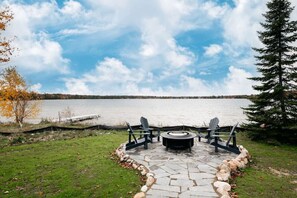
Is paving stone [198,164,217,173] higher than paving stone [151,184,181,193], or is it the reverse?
paving stone [198,164,217,173]

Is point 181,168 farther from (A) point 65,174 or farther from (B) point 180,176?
(A) point 65,174

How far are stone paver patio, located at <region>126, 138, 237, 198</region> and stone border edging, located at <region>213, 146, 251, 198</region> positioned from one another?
153 millimetres

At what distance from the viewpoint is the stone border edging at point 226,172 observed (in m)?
5.03

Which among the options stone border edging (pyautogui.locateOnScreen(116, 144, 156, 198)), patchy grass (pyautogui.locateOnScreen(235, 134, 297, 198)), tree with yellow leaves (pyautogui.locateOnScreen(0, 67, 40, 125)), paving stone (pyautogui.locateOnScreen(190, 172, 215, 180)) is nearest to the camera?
stone border edging (pyautogui.locateOnScreen(116, 144, 156, 198))

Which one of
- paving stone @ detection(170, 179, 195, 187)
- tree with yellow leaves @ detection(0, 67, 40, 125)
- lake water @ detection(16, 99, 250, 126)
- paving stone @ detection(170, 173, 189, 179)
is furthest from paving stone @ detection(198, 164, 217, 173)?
tree with yellow leaves @ detection(0, 67, 40, 125)

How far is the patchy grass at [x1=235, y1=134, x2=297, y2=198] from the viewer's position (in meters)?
5.30

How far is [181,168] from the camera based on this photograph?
261 inches

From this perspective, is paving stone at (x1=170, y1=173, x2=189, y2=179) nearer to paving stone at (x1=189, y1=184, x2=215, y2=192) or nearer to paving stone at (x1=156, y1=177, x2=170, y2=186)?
paving stone at (x1=156, y1=177, x2=170, y2=186)

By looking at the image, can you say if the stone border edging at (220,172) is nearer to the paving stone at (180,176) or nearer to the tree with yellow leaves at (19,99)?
the paving stone at (180,176)

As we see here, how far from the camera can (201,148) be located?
30.3 ft

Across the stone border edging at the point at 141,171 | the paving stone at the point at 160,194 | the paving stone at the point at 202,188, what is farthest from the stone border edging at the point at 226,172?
the stone border edging at the point at 141,171

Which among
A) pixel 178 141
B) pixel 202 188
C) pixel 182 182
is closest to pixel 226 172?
pixel 202 188

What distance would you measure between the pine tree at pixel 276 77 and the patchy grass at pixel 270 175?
68.3 inches

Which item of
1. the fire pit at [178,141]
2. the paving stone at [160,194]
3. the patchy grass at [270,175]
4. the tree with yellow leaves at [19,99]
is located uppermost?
the tree with yellow leaves at [19,99]
